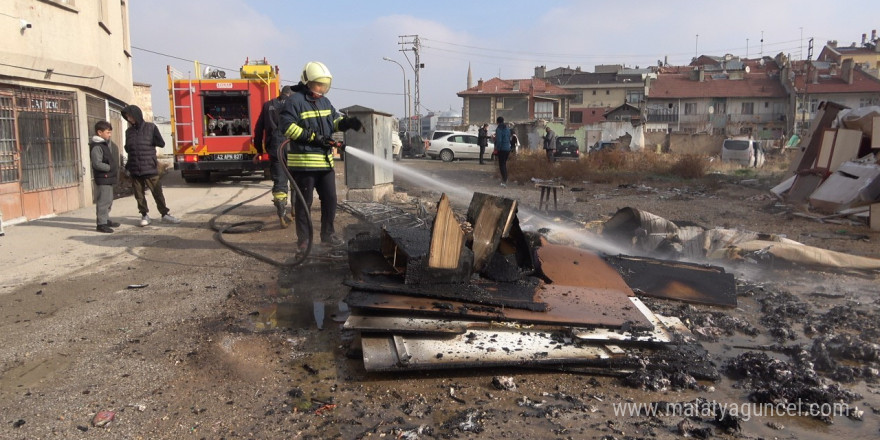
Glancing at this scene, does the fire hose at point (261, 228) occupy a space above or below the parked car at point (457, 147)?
below

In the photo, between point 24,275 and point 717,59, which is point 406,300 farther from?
point 717,59

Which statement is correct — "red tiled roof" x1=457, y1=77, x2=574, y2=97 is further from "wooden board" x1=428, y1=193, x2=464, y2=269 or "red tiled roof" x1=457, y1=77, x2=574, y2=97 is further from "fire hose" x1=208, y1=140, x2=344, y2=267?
"wooden board" x1=428, y1=193, x2=464, y2=269

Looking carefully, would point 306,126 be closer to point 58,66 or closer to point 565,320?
point 565,320

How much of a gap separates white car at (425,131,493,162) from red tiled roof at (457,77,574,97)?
1014 inches

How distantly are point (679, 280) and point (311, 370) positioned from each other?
3.12 m

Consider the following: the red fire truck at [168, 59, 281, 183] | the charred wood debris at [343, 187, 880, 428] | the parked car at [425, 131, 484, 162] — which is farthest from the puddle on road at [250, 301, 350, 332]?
the parked car at [425, 131, 484, 162]

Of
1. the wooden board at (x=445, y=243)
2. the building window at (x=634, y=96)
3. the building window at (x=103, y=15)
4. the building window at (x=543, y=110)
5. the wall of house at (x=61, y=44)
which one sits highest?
the building window at (x=634, y=96)

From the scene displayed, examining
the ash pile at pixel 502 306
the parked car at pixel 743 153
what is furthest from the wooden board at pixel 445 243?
the parked car at pixel 743 153

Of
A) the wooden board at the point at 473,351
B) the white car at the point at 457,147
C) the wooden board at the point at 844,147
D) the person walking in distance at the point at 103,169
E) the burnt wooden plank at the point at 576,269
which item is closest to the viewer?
the wooden board at the point at 473,351

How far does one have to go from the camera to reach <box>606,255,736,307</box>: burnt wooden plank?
4.54 meters

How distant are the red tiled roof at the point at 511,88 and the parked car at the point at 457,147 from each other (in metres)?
25.8

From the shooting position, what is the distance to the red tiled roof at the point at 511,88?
55.3 m

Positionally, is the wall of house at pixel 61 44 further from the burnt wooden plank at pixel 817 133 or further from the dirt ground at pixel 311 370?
the burnt wooden plank at pixel 817 133

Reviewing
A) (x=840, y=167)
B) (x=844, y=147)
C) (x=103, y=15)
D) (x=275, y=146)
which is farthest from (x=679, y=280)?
(x=103, y=15)
